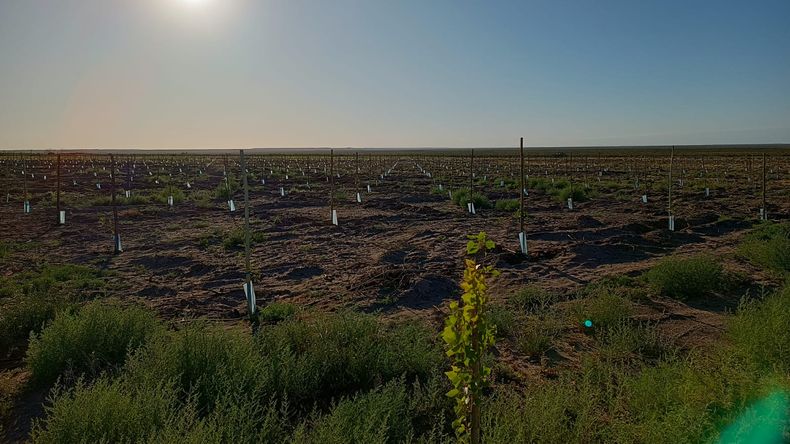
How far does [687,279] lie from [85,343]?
25.4ft

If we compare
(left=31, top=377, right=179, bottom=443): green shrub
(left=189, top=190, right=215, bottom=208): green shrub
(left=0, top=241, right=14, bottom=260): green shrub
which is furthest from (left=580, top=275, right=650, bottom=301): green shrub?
(left=189, top=190, right=215, bottom=208): green shrub

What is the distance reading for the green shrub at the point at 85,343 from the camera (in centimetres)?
468

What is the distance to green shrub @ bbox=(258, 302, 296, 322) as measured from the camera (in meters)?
6.51

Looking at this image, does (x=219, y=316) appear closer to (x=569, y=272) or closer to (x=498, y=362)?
(x=498, y=362)

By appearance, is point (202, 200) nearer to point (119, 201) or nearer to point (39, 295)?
point (119, 201)

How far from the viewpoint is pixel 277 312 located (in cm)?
659

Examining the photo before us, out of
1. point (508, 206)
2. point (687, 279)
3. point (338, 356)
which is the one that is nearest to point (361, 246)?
point (687, 279)

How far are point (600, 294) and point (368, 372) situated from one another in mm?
3514

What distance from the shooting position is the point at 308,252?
1114cm

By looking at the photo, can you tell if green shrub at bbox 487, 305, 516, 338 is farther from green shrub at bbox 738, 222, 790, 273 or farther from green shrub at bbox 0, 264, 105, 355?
green shrub at bbox 738, 222, 790, 273

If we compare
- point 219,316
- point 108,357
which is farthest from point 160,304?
point 108,357

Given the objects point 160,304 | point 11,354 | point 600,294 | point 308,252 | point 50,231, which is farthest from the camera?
point 50,231

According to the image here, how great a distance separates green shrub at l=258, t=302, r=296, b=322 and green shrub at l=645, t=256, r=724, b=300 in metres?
5.43

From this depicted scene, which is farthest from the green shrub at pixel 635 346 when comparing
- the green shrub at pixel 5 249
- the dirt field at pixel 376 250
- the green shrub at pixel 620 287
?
the green shrub at pixel 5 249
